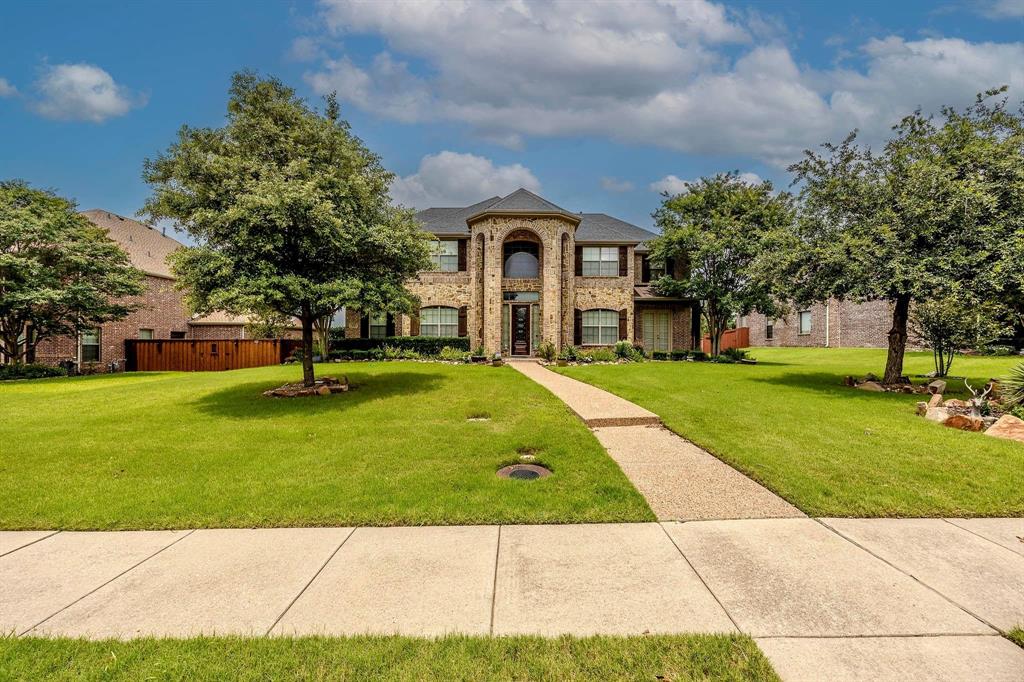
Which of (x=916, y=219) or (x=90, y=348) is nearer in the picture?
(x=916, y=219)

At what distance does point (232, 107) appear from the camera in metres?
10.9

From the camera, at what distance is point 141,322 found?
24578 millimetres

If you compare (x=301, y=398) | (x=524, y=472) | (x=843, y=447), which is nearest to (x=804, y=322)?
(x=843, y=447)

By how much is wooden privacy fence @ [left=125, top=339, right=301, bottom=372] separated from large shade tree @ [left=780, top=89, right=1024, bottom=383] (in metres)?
23.0

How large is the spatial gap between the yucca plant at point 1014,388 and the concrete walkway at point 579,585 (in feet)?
22.6

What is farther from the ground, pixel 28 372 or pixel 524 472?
pixel 28 372

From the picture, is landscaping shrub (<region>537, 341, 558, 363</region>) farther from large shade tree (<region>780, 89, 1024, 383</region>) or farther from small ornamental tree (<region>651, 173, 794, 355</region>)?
large shade tree (<region>780, 89, 1024, 383</region>)

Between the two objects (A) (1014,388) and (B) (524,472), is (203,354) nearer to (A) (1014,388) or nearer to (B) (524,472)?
(B) (524,472)

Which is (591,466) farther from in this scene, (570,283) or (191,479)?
(570,283)

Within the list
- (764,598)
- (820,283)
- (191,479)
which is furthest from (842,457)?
(191,479)

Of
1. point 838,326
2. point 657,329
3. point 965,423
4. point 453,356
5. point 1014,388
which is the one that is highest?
point 838,326

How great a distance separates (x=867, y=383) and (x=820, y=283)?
12.1 ft

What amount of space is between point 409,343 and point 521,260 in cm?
761

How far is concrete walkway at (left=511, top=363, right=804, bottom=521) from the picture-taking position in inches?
186
